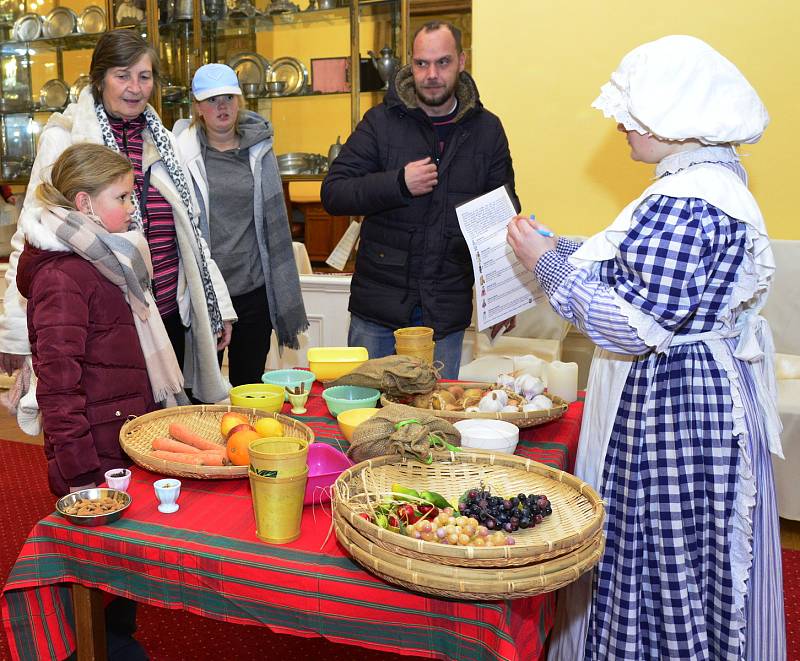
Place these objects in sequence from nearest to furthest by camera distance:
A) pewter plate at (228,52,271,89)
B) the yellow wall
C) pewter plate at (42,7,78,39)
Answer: the yellow wall, pewter plate at (228,52,271,89), pewter plate at (42,7,78,39)

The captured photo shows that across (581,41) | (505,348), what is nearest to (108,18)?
(581,41)

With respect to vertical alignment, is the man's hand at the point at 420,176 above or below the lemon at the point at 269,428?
above

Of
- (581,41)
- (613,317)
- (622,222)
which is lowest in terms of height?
(613,317)

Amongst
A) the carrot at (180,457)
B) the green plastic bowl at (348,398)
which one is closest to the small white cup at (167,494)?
the carrot at (180,457)

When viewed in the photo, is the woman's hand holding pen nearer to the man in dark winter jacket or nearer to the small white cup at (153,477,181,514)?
the man in dark winter jacket

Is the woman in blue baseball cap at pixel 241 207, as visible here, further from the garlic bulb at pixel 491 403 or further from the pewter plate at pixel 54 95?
the pewter plate at pixel 54 95

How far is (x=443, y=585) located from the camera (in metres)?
1.14

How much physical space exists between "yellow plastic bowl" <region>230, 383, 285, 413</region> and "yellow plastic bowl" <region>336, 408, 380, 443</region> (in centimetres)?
18

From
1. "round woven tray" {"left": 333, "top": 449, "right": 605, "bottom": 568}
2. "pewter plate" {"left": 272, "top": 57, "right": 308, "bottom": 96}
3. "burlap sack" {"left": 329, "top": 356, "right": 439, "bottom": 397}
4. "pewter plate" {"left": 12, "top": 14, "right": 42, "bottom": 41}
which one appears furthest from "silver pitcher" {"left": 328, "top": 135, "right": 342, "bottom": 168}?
"round woven tray" {"left": 333, "top": 449, "right": 605, "bottom": 568}

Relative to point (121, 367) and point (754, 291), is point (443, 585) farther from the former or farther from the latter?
point (121, 367)

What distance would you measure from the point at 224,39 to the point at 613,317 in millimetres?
3884

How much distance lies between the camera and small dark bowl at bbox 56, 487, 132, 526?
138cm

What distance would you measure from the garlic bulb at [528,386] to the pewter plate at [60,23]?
444cm

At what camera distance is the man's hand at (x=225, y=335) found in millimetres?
2839
